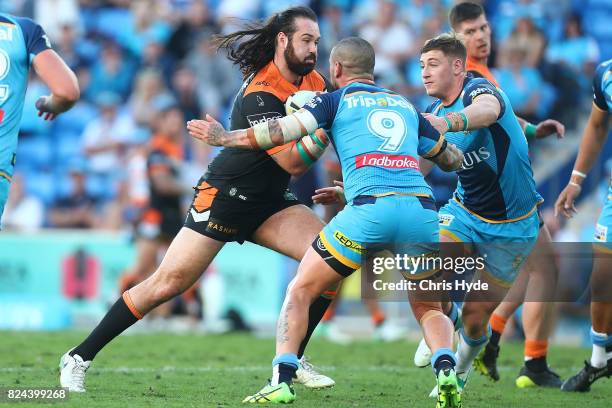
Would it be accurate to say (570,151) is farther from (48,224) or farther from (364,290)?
(48,224)

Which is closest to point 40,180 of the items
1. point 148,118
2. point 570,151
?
point 148,118

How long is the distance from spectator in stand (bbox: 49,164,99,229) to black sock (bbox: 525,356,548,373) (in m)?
9.70

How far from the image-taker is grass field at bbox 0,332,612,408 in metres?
7.38

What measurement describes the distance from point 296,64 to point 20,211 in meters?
10.3

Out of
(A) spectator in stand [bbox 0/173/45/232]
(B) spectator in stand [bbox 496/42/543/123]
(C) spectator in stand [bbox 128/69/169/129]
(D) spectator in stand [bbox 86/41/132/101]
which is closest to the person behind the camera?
(B) spectator in stand [bbox 496/42/543/123]

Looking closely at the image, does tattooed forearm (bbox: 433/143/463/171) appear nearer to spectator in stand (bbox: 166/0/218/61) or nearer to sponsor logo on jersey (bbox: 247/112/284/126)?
sponsor logo on jersey (bbox: 247/112/284/126)

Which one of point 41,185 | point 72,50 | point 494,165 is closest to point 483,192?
point 494,165

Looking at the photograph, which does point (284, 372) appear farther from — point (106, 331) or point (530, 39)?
point (530, 39)

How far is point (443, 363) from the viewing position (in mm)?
6387

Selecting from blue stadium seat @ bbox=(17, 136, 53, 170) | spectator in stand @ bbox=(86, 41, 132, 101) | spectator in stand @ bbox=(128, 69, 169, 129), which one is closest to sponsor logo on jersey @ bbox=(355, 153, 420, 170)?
spectator in stand @ bbox=(128, 69, 169, 129)

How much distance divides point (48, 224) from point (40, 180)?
43.9 inches

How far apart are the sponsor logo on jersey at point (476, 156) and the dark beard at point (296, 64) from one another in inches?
51.3

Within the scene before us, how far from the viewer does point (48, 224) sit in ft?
56.2

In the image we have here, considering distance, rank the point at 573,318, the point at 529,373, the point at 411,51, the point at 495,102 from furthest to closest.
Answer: the point at 411,51, the point at 573,318, the point at 529,373, the point at 495,102
